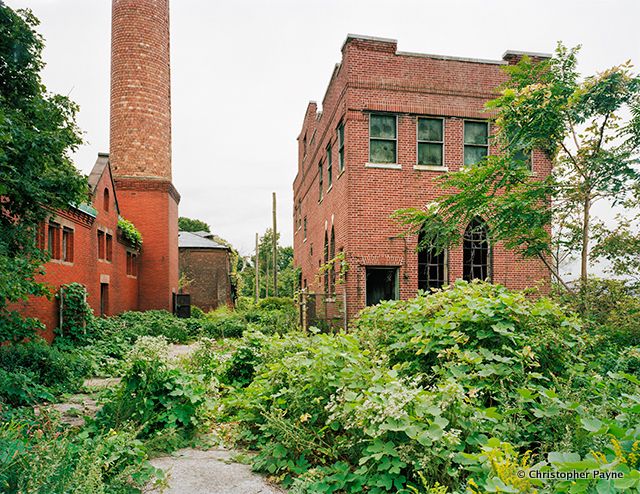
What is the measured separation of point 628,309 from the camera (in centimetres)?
847

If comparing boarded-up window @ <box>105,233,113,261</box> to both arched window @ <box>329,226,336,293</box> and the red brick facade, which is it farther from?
arched window @ <box>329,226,336,293</box>

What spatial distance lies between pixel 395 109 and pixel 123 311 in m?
14.2

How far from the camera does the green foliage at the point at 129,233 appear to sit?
829 inches

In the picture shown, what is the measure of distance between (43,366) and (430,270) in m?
11.8

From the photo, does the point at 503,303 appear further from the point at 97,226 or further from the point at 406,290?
the point at 97,226

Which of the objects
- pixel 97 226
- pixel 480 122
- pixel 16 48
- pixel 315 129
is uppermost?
pixel 315 129

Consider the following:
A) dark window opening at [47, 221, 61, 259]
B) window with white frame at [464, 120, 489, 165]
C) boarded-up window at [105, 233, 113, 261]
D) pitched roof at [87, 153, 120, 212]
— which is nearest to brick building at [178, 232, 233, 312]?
pitched roof at [87, 153, 120, 212]

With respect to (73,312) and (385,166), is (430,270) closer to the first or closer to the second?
(385,166)

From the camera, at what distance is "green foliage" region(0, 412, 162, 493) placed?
11.1 feet

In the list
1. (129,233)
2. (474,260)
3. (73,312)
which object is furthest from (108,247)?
(474,260)

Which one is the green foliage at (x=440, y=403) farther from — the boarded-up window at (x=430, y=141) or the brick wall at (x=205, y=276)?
the brick wall at (x=205, y=276)

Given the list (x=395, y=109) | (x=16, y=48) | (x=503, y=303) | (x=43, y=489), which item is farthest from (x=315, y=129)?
(x=43, y=489)

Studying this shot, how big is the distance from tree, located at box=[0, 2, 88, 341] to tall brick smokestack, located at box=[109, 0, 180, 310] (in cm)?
1585

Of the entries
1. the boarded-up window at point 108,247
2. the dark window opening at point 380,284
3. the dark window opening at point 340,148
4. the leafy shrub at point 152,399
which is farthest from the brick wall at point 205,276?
the leafy shrub at point 152,399
